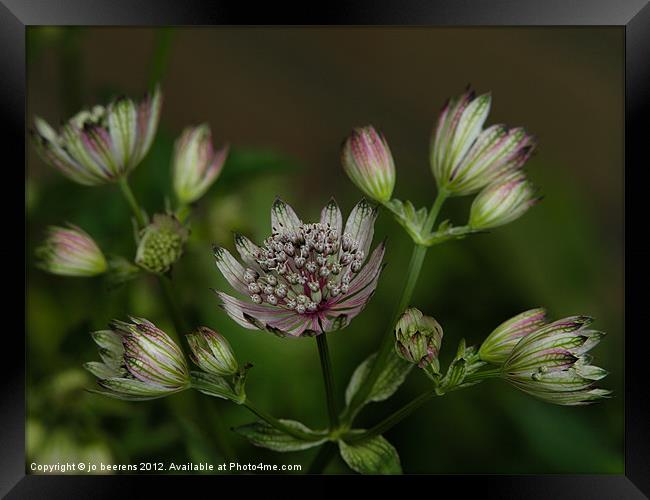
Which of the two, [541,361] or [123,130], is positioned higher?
[123,130]

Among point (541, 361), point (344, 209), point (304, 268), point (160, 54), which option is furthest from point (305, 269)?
point (344, 209)

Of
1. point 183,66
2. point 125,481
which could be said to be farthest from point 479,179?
point 183,66

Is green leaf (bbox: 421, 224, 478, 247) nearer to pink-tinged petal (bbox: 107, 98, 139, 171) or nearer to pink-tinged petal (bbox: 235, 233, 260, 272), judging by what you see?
pink-tinged petal (bbox: 235, 233, 260, 272)

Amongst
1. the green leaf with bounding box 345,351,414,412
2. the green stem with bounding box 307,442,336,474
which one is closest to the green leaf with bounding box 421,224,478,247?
the green leaf with bounding box 345,351,414,412
